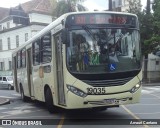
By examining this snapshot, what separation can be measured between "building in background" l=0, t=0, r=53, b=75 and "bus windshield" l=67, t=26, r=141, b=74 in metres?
39.8

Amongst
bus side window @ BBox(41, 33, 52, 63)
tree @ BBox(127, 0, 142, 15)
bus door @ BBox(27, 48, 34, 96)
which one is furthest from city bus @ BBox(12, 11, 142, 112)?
tree @ BBox(127, 0, 142, 15)

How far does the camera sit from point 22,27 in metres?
56.2

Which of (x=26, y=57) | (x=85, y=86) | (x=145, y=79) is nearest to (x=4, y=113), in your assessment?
(x=26, y=57)

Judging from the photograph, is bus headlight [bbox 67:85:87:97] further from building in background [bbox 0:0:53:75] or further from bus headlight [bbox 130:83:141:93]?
building in background [bbox 0:0:53:75]

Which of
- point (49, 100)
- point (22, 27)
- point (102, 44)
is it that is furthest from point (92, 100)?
point (22, 27)

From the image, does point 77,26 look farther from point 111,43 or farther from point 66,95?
point 66,95

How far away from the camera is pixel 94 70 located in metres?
10.9

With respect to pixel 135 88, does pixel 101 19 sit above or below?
above

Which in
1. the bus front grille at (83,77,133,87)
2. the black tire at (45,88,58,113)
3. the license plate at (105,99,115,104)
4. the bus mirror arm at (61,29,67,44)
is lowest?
the black tire at (45,88,58,113)

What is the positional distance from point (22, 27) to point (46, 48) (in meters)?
43.6

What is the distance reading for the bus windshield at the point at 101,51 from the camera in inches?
433

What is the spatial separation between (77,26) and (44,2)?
48.3m

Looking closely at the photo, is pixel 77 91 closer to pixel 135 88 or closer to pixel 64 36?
pixel 64 36

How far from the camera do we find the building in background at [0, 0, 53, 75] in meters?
54.2
